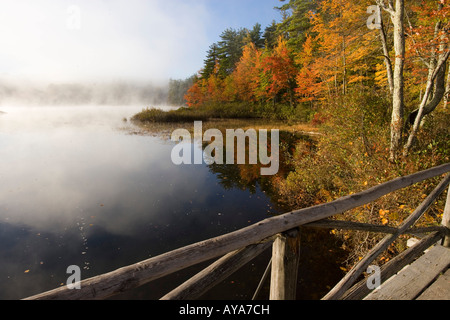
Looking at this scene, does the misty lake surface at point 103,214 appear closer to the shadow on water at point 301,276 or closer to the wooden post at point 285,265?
the shadow on water at point 301,276

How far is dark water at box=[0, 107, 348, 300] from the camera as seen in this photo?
5.66 meters

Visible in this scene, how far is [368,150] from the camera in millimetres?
7641

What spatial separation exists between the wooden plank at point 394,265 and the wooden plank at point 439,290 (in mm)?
335

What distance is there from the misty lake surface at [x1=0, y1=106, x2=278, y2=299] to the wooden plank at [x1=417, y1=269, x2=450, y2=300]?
3473mm

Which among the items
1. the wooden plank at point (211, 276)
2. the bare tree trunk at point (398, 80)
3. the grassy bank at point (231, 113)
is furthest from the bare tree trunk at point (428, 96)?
the grassy bank at point (231, 113)

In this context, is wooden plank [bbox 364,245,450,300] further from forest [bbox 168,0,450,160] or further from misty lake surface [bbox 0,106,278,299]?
forest [bbox 168,0,450,160]

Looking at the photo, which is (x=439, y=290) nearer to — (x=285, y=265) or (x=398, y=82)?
(x=285, y=265)

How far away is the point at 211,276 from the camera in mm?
1672

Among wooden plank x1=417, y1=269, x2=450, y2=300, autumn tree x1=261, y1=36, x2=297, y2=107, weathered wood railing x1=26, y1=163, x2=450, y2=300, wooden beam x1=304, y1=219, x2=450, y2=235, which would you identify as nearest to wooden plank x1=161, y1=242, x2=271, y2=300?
weathered wood railing x1=26, y1=163, x2=450, y2=300
